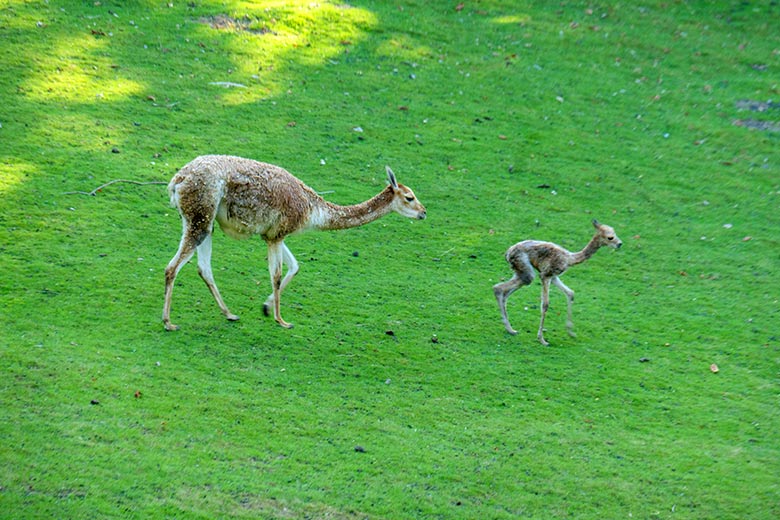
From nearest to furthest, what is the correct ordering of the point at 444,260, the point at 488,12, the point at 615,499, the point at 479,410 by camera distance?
1. the point at 615,499
2. the point at 479,410
3. the point at 444,260
4. the point at 488,12

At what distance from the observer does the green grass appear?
676cm

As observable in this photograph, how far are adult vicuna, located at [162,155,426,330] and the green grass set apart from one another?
55 centimetres

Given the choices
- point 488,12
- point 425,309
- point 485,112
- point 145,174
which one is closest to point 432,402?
point 425,309

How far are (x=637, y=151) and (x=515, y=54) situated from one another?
11.8 feet

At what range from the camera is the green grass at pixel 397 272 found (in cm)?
676

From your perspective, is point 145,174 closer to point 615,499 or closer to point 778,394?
point 615,499

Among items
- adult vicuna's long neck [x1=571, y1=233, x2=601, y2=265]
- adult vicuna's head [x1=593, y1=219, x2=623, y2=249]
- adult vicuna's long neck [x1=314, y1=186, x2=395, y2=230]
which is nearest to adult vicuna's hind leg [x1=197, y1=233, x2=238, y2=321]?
adult vicuna's long neck [x1=314, y1=186, x2=395, y2=230]

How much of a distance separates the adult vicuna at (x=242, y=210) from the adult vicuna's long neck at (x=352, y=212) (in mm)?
11

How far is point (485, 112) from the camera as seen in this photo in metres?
14.4

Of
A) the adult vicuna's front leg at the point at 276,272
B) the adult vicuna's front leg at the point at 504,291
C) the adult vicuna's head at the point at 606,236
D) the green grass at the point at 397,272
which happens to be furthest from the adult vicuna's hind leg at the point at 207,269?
the adult vicuna's head at the point at 606,236

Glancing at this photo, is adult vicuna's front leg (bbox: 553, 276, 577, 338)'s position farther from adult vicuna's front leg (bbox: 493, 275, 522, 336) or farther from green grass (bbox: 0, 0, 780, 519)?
adult vicuna's front leg (bbox: 493, 275, 522, 336)

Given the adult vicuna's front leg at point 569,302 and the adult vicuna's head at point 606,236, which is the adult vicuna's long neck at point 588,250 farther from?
the adult vicuna's front leg at point 569,302

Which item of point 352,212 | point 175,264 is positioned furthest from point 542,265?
point 175,264

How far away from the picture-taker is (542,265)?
9.25m
